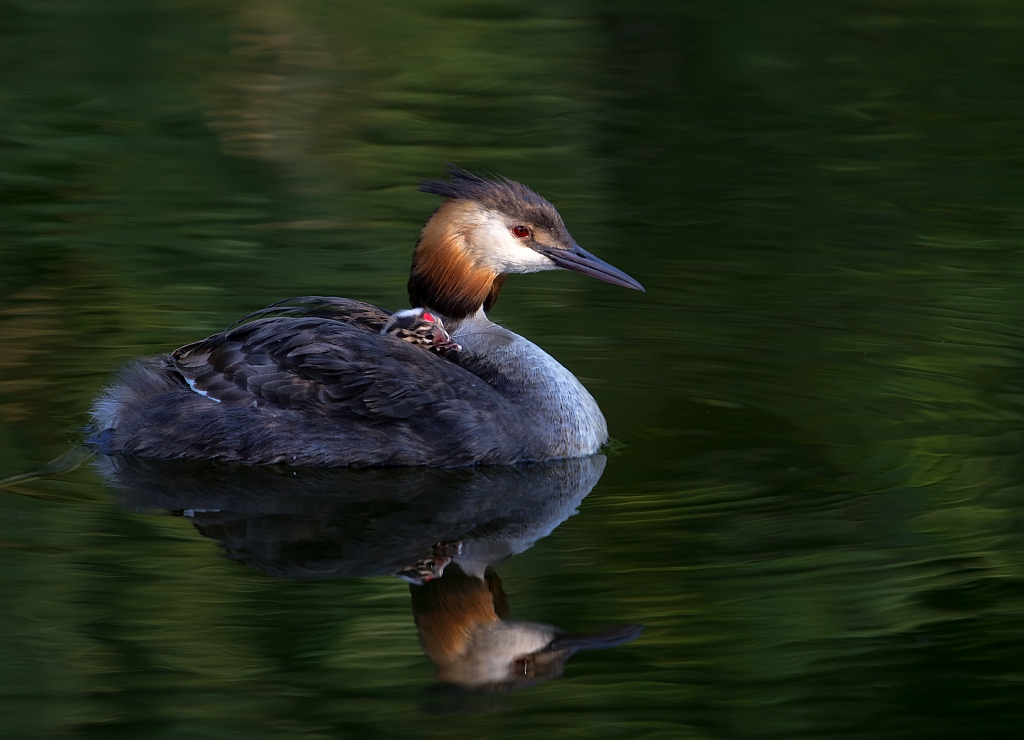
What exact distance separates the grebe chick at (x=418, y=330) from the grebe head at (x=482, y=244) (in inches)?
10.5

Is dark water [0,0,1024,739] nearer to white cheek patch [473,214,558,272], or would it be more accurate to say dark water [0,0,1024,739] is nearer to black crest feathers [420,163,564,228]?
white cheek patch [473,214,558,272]

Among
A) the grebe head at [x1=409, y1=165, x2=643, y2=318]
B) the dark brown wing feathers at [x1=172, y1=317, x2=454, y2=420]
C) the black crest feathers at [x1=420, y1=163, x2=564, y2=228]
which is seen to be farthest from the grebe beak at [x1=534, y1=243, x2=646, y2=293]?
the dark brown wing feathers at [x1=172, y1=317, x2=454, y2=420]

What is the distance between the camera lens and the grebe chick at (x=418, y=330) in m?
7.13

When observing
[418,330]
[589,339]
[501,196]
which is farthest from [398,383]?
[589,339]

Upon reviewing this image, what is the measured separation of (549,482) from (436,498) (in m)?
0.54

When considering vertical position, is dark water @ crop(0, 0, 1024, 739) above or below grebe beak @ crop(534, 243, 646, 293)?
below

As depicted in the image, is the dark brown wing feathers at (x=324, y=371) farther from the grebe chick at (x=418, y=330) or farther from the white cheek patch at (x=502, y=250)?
the white cheek patch at (x=502, y=250)

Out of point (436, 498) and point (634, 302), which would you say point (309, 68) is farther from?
point (436, 498)

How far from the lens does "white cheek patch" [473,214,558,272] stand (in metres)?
7.32

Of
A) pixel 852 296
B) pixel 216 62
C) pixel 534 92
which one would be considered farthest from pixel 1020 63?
pixel 216 62

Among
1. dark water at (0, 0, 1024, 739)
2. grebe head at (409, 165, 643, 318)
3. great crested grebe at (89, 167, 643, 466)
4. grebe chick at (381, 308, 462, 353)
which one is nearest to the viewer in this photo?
dark water at (0, 0, 1024, 739)

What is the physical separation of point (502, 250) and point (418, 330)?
0.57 meters

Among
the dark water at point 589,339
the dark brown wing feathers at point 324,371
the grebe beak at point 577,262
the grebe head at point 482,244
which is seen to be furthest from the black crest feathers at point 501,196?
the dark water at point 589,339

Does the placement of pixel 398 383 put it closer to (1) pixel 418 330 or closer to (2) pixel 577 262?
(1) pixel 418 330
